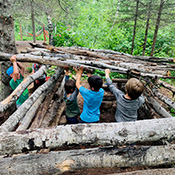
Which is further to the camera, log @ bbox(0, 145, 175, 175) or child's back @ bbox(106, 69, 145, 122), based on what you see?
child's back @ bbox(106, 69, 145, 122)

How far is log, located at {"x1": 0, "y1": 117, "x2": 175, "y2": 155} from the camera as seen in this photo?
Result: 4.87 feet

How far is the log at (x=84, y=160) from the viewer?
168 centimetres

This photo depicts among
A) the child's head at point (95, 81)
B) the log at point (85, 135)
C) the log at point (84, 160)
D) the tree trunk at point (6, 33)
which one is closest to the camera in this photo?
the log at point (85, 135)

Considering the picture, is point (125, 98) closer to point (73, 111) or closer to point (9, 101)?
point (73, 111)

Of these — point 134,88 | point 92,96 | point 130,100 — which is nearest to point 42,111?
point 92,96

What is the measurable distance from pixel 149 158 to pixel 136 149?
0.57 feet

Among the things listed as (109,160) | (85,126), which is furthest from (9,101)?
(109,160)

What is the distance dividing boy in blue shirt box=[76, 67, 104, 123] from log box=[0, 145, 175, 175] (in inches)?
45.1

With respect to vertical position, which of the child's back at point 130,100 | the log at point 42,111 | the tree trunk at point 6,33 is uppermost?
the tree trunk at point 6,33

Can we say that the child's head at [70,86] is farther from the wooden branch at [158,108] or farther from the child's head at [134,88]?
the wooden branch at [158,108]

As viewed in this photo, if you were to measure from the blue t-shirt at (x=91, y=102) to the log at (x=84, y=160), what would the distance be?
1136mm

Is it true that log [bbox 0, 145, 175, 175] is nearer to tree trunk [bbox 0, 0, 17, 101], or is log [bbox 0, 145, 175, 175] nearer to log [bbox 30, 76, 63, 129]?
log [bbox 30, 76, 63, 129]

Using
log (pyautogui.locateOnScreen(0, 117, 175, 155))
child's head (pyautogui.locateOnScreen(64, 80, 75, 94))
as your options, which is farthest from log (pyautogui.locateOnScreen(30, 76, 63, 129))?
log (pyautogui.locateOnScreen(0, 117, 175, 155))

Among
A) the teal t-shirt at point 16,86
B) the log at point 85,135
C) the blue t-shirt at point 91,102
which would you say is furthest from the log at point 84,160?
the teal t-shirt at point 16,86
